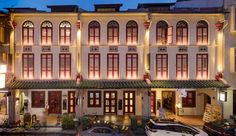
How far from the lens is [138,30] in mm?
33594

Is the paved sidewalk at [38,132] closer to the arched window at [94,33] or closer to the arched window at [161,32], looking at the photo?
the arched window at [94,33]

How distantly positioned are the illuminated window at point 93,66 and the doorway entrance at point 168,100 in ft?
27.5

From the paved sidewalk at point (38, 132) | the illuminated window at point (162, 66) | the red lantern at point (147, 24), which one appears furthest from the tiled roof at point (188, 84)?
the paved sidewalk at point (38, 132)

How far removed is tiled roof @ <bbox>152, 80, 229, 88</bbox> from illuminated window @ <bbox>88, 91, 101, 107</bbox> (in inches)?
272

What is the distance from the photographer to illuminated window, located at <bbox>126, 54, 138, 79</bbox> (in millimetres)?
33750

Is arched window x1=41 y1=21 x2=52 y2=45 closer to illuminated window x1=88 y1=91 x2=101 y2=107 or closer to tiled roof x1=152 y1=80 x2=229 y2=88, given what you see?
→ illuminated window x1=88 y1=91 x2=101 y2=107

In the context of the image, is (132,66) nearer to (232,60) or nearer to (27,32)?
(232,60)

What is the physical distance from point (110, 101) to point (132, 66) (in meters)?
5.25

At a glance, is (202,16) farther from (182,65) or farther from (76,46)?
(76,46)

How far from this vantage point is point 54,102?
36656mm

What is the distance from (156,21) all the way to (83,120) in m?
12.1

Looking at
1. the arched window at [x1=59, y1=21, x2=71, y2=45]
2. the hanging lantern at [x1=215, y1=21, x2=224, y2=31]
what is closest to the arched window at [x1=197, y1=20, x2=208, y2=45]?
the hanging lantern at [x1=215, y1=21, x2=224, y2=31]

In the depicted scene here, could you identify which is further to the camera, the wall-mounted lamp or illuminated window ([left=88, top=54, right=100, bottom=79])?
illuminated window ([left=88, top=54, right=100, bottom=79])

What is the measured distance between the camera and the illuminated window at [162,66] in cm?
3388
